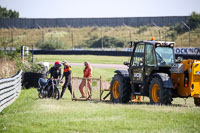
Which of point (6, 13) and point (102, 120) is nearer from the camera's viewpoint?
point (102, 120)

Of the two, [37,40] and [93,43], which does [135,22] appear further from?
[37,40]

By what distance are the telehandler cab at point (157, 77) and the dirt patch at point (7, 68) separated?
852cm

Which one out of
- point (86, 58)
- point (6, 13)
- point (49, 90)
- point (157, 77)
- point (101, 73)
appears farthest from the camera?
point (6, 13)

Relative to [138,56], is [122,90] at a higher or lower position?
lower

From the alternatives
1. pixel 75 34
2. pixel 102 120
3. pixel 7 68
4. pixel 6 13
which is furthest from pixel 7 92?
pixel 6 13

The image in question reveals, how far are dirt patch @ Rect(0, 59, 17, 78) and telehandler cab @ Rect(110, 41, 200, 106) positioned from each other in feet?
27.9

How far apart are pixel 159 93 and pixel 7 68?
12.6m

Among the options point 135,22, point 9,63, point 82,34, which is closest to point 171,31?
point 135,22

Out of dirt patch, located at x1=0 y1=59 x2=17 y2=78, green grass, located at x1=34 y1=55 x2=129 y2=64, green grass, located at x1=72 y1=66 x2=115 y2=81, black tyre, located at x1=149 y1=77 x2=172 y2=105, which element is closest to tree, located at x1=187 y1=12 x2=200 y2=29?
green grass, located at x1=34 y1=55 x2=129 y2=64

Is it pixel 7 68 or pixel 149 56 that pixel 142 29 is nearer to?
pixel 7 68

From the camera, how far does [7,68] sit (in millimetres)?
25906

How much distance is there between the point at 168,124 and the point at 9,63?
59.1 ft

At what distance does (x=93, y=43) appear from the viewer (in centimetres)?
7956

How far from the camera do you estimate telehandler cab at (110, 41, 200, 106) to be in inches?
603
